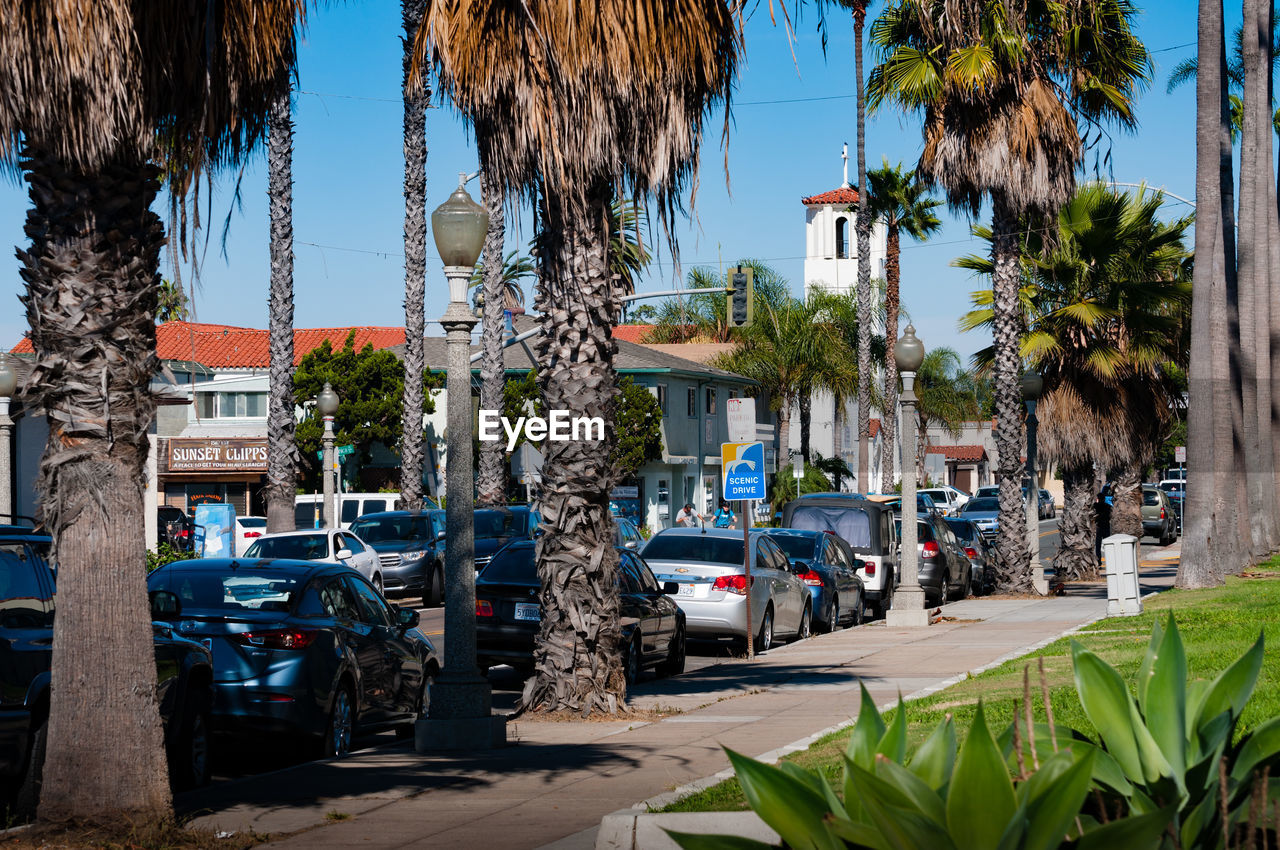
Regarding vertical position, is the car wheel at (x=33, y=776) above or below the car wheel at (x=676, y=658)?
above

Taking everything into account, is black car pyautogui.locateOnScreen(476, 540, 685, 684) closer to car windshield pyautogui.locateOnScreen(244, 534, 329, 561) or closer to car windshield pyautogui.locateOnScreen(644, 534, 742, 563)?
car windshield pyautogui.locateOnScreen(644, 534, 742, 563)

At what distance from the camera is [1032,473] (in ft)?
96.9

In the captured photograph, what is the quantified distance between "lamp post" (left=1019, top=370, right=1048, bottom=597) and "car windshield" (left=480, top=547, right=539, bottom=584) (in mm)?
14733

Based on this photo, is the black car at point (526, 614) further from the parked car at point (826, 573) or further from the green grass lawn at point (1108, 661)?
the parked car at point (826, 573)

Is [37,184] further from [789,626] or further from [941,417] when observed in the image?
[941,417]

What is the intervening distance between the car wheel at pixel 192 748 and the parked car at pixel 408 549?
57.5 feet

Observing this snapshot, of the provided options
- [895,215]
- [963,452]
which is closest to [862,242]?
[895,215]

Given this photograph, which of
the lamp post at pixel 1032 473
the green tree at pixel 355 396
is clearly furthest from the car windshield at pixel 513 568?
the green tree at pixel 355 396

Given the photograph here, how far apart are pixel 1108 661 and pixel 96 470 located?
9624 millimetres

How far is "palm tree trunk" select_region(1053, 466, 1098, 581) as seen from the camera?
33.8 metres

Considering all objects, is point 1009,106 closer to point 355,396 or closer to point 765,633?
point 765,633

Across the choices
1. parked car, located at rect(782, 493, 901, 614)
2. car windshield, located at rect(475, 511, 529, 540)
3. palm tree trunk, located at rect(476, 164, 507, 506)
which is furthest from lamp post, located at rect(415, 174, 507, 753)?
palm tree trunk, located at rect(476, 164, 507, 506)

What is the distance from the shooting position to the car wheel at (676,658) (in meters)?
17.4

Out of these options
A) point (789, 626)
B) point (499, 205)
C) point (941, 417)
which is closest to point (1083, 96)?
point (789, 626)
